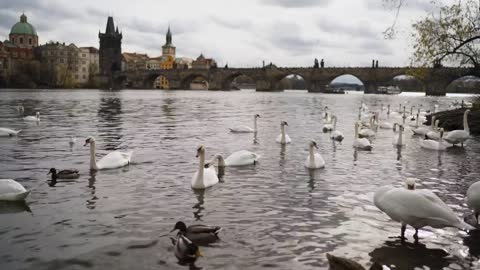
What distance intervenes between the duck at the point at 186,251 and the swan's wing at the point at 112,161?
5.88 metres

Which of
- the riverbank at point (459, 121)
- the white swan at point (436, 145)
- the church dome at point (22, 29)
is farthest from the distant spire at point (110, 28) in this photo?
the white swan at point (436, 145)

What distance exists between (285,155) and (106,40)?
154873 mm

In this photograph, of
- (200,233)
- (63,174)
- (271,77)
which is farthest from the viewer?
(271,77)

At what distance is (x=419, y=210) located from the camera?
6031mm

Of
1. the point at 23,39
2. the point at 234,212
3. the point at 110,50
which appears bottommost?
the point at 234,212

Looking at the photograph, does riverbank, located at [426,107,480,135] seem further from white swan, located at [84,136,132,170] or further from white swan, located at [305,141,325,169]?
white swan, located at [84,136,132,170]

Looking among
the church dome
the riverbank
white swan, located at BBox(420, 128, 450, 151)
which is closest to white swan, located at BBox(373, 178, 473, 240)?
white swan, located at BBox(420, 128, 450, 151)

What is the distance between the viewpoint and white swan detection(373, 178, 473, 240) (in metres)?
5.94

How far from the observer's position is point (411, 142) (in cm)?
1848

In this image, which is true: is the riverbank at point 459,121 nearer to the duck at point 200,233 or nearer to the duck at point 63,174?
the duck at point 63,174

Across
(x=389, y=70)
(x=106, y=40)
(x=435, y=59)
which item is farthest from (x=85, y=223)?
(x=106, y=40)

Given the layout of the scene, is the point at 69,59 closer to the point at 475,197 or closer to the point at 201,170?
the point at 201,170

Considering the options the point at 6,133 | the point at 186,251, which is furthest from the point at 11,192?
the point at 6,133

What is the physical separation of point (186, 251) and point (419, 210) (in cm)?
299
